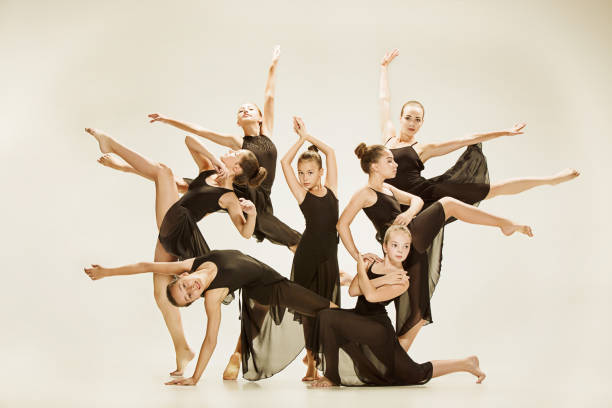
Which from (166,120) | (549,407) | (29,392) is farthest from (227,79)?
(549,407)

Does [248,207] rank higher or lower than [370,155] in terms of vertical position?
lower

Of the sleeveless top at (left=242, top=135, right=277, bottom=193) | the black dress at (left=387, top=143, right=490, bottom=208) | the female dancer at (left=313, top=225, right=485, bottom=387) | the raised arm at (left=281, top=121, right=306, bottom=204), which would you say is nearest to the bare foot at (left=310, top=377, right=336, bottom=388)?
the female dancer at (left=313, top=225, right=485, bottom=387)

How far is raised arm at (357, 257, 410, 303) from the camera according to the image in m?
5.49

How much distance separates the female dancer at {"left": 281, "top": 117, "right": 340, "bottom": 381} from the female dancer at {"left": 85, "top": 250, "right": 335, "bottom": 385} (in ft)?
0.98

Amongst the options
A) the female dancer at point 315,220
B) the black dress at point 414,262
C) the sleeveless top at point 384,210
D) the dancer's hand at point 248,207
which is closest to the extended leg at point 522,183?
the black dress at point 414,262

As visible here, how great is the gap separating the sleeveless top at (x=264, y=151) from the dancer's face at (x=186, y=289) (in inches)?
55.7

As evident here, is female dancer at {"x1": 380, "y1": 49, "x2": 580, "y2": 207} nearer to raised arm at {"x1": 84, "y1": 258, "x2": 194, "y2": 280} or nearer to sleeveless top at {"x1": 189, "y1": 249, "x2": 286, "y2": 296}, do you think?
sleeveless top at {"x1": 189, "y1": 249, "x2": 286, "y2": 296}

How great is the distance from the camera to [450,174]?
6383 mm

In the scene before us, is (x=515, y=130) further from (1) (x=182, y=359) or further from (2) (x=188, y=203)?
(1) (x=182, y=359)

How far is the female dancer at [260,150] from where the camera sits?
21.1ft

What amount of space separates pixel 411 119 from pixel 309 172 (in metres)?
1.04

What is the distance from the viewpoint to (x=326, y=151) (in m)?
5.96

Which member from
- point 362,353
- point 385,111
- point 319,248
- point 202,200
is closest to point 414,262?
point 319,248

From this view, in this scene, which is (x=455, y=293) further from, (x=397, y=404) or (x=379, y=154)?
(x=397, y=404)
